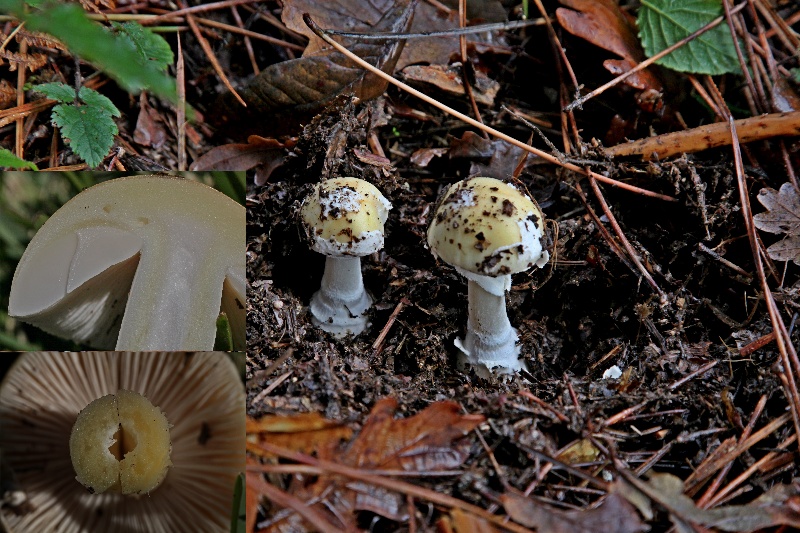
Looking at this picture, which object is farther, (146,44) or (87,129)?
(146,44)

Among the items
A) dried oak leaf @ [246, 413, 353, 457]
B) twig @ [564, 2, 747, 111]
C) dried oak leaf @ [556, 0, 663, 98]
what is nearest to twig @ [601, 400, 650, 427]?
dried oak leaf @ [246, 413, 353, 457]

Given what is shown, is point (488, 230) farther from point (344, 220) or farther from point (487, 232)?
point (344, 220)

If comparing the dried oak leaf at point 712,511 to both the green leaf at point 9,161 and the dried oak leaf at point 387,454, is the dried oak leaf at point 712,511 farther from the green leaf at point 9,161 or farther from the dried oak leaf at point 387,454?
the green leaf at point 9,161

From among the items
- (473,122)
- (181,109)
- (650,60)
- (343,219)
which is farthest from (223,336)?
(650,60)

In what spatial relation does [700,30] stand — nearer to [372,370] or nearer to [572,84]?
[572,84]

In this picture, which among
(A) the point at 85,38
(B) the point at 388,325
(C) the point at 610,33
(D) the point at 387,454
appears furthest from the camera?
(C) the point at 610,33

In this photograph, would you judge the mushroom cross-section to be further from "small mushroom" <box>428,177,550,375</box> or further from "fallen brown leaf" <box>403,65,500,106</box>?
"fallen brown leaf" <box>403,65,500,106</box>

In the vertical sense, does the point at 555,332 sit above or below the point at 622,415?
below

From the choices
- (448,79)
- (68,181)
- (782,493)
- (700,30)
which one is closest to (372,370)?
(68,181)
